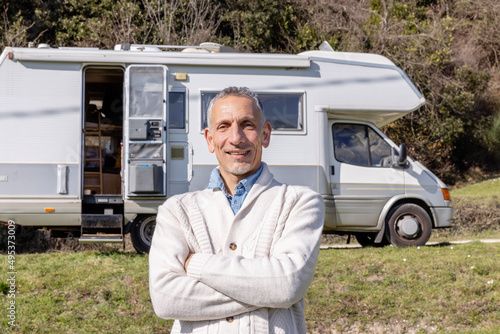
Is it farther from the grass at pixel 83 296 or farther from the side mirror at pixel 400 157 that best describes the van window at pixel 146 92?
the side mirror at pixel 400 157

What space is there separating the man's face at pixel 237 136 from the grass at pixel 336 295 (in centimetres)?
397

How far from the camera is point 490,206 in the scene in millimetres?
14953

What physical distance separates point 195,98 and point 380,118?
2.98 metres

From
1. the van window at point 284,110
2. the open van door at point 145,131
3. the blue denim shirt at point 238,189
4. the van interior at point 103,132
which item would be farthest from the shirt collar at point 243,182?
the van interior at point 103,132

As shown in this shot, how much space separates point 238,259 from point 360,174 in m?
7.77

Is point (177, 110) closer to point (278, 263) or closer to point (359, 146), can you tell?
point (359, 146)

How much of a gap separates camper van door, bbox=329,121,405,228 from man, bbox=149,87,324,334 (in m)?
7.24

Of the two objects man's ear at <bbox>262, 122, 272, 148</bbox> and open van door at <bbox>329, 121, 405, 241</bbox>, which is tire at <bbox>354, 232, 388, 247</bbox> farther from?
man's ear at <bbox>262, 122, 272, 148</bbox>

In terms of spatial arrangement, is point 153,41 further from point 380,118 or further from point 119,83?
point 380,118

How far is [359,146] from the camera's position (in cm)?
997

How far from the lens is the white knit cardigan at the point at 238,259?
2.24 meters

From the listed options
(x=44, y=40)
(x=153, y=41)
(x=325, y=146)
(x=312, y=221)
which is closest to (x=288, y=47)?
(x=153, y=41)

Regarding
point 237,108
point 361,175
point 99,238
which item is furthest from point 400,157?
point 237,108

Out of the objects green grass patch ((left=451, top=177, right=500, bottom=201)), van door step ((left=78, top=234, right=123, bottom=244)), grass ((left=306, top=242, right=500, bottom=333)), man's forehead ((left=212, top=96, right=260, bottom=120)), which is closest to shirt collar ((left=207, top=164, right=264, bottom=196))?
man's forehead ((left=212, top=96, right=260, bottom=120))
